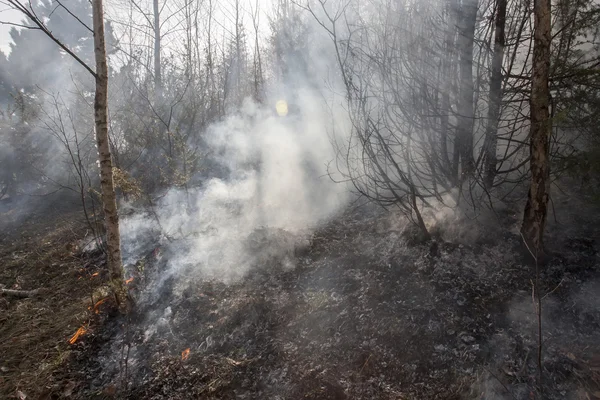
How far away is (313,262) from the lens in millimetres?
5547

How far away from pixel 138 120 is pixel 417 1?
8608 millimetres

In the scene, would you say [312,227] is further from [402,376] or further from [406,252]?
[402,376]

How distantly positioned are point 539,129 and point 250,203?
19.7 ft

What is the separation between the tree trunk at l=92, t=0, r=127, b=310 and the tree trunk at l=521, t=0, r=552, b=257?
525 cm

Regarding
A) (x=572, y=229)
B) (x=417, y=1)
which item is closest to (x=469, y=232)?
(x=572, y=229)

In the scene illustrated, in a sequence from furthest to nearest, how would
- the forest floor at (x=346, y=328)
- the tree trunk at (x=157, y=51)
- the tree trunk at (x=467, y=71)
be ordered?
the tree trunk at (x=157, y=51) < the tree trunk at (x=467, y=71) < the forest floor at (x=346, y=328)

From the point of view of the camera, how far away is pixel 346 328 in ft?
13.4

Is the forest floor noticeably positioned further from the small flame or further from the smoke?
the smoke

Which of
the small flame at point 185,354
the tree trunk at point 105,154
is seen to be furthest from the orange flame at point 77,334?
the small flame at point 185,354

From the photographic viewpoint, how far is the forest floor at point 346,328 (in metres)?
3.28

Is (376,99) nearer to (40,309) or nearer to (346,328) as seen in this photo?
(346,328)

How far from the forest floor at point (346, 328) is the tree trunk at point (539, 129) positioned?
0.52 meters

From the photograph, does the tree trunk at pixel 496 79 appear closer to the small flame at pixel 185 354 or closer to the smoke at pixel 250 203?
the smoke at pixel 250 203

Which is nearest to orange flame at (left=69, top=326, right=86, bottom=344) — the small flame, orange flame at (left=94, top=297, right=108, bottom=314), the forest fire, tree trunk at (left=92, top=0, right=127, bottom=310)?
the forest fire
